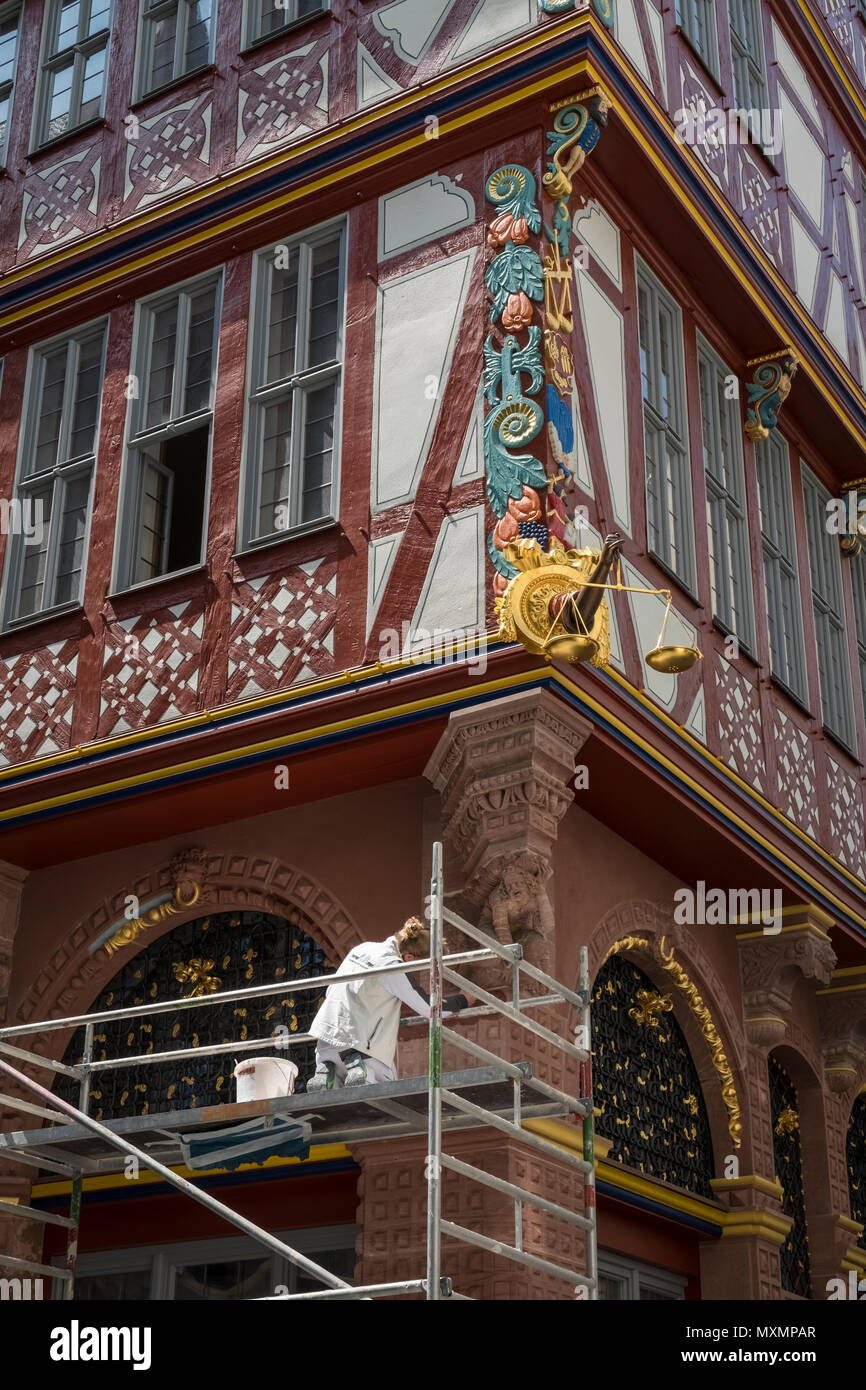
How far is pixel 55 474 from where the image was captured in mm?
13852

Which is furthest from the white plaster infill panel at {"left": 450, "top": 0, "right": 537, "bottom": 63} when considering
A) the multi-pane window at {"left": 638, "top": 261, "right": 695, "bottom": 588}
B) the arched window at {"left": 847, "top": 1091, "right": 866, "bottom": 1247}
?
the arched window at {"left": 847, "top": 1091, "right": 866, "bottom": 1247}

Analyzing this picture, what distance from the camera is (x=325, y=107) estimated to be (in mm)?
13312

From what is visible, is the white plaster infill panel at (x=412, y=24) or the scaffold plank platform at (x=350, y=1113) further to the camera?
the white plaster infill panel at (x=412, y=24)

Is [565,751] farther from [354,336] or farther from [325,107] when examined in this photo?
[325,107]

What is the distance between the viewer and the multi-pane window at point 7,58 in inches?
615

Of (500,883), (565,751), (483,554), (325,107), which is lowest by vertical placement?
(500,883)

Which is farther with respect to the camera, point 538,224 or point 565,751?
point 538,224

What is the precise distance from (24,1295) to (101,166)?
327 inches

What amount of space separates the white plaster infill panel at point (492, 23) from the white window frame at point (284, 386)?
1.42 m

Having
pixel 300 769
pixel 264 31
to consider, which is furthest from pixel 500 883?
pixel 264 31

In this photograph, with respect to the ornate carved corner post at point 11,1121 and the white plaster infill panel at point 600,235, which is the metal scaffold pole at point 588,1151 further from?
the white plaster infill panel at point 600,235

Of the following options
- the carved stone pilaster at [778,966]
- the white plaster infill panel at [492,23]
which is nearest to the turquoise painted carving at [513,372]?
the white plaster infill panel at [492,23]
